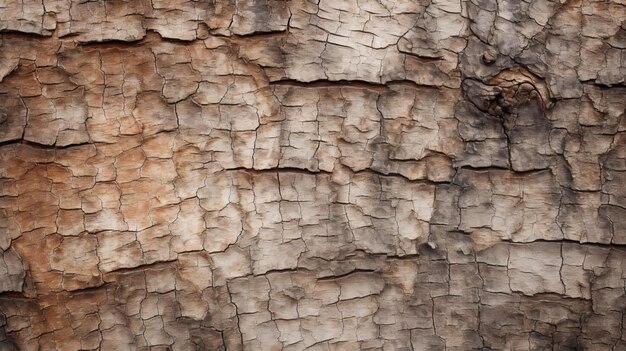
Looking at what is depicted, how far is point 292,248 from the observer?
6.44ft

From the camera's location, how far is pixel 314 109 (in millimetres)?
1961

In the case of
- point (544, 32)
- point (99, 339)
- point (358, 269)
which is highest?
point (544, 32)

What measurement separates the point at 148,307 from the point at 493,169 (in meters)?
1.12

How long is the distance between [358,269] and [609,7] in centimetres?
113

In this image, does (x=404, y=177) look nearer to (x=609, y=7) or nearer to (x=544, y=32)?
(x=544, y=32)

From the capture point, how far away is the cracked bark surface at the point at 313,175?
186 centimetres

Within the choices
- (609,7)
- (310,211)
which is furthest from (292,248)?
(609,7)

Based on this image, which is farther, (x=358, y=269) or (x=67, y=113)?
(x=358, y=269)

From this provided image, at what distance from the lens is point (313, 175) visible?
197 centimetres

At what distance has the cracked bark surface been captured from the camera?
1862mm

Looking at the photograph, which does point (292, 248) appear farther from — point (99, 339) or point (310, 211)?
point (99, 339)

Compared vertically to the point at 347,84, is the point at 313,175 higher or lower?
lower

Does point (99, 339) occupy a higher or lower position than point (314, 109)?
lower

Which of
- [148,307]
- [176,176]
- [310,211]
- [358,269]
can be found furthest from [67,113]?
[358,269]
